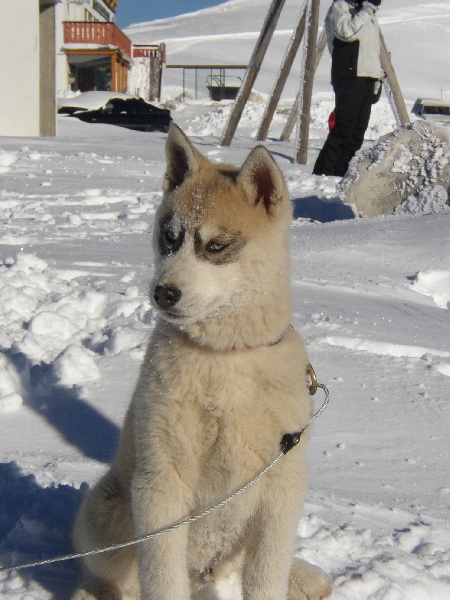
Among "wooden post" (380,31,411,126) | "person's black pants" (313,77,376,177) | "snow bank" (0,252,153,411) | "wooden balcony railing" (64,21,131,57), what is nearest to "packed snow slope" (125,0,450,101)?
"wooden balcony railing" (64,21,131,57)

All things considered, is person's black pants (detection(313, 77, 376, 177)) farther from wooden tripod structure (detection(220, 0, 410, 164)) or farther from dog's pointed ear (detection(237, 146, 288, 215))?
dog's pointed ear (detection(237, 146, 288, 215))

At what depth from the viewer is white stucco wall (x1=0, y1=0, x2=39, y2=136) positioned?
12.9 metres

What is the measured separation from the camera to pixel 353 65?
27.8 feet

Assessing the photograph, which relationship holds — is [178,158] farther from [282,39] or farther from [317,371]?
[282,39]

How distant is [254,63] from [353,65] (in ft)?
10.9

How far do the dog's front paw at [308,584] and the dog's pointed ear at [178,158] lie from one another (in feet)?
3.82

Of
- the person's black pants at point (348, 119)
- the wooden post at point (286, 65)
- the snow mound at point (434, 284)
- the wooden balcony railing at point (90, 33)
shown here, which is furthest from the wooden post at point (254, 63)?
the wooden balcony railing at point (90, 33)

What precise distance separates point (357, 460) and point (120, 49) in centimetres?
3414

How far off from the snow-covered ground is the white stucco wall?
6626 millimetres

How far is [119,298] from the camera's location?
Result: 418 cm

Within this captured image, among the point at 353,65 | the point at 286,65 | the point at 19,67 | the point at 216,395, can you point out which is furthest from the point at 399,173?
the point at 19,67

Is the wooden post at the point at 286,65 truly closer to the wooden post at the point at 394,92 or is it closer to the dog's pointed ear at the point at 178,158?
the wooden post at the point at 394,92

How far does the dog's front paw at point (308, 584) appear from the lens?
209 centimetres

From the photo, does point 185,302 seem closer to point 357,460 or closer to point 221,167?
point 221,167
